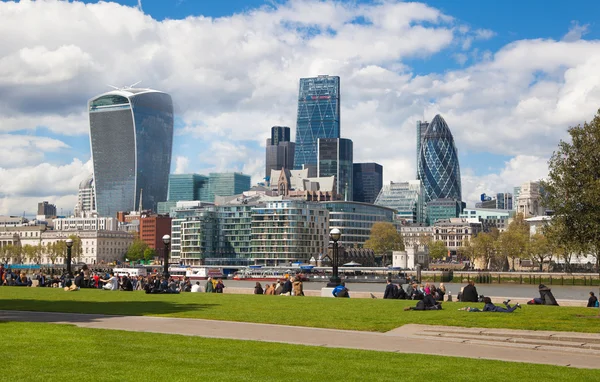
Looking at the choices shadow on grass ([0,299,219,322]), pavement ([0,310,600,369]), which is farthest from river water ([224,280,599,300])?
pavement ([0,310,600,369])

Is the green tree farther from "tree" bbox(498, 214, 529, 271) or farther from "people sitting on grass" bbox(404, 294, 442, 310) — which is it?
"tree" bbox(498, 214, 529, 271)

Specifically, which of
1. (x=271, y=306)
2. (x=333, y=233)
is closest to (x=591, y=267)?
(x=333, y=233)

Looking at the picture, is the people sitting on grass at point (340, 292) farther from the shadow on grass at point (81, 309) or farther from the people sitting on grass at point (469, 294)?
the shadow on grass at point (81, 309)

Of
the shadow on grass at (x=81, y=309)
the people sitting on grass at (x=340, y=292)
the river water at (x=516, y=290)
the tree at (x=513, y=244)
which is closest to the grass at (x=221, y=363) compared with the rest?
the shadow on grass at (x=81, y=309)

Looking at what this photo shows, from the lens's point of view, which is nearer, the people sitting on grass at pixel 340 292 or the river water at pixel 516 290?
the people sitting on grass at pixel 340 292

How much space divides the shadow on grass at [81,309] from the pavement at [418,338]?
21.4 inches

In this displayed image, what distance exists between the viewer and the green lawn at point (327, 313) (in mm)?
27688

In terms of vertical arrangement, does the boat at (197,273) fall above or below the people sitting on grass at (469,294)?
below

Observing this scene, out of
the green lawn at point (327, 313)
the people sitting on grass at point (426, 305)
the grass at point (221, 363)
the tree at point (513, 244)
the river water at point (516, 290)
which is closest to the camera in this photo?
the grass at point (221, 363)

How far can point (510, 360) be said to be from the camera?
20.1 m

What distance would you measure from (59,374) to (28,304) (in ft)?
73.4

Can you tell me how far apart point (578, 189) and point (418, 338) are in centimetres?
1315

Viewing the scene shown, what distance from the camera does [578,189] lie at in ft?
111

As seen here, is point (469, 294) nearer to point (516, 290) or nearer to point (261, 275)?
point (516, 290)
